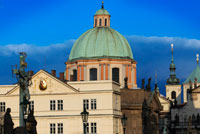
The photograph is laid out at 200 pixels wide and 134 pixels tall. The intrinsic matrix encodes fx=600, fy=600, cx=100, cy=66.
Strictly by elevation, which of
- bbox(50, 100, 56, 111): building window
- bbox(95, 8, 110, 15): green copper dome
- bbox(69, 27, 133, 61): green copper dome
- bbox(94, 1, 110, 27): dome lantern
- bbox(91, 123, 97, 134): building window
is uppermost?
bbox(95, 8, 110, 15): green copper dome

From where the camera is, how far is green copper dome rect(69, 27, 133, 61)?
9762 centimetres

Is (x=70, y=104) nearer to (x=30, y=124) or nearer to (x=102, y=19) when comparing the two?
(x=102, y=19)

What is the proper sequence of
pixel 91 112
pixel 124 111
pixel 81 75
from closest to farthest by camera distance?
pixel 91 112, pixel 124 111, pixel 81 75

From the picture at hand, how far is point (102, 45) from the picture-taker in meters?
98.4

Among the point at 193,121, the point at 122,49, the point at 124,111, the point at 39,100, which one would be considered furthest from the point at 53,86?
the point at 193,121

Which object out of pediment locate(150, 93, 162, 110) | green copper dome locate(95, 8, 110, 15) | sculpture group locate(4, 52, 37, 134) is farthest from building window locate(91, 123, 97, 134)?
sculpture group locate(4, 52, 37, 134)

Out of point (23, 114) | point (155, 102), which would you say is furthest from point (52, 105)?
point (23, 114)

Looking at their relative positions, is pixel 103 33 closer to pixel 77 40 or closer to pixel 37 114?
pixel 77 40

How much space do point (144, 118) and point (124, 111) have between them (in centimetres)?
323

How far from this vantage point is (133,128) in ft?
281

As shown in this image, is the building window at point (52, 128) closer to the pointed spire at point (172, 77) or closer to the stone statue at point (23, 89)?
the stone statue at point (23, 89)

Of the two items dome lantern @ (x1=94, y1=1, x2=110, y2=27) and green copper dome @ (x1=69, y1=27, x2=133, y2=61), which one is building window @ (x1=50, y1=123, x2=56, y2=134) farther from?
dome lantern @ (x1=94, y1=1, x2=110, y2=27)

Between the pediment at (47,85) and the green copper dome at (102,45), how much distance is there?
16847mm

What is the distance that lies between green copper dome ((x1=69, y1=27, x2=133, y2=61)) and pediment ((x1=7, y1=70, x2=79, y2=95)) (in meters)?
16.8
